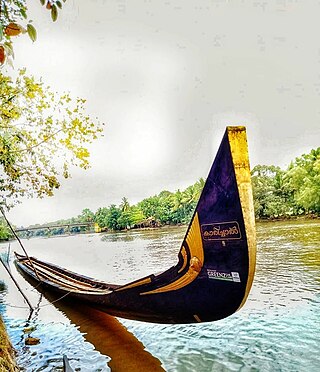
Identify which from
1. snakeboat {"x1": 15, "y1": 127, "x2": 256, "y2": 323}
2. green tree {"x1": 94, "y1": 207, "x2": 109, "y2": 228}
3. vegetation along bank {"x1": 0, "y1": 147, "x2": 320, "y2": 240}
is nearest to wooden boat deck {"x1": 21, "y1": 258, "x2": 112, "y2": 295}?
snakeboat {"x1": 15, "y1": 127, "x2": 256, "y2": 323}

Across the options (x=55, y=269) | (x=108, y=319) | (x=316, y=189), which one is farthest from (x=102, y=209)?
(x=108, y=319)

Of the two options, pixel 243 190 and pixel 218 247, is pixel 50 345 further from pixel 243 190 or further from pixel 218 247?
pixel 243 190

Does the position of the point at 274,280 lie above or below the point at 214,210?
below

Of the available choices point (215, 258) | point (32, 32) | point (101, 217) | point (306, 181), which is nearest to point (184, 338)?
point (215, 258)

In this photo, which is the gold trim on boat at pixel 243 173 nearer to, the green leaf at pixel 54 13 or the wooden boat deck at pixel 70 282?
the green leaf at pixel 54 13

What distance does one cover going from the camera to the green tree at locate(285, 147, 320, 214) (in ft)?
108

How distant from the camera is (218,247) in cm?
309

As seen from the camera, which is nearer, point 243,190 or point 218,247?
point 243,190

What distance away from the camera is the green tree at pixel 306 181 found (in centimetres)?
3278

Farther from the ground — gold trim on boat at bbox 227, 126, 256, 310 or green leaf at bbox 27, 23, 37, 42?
green leaf at bbox 27, 23, 37, 42

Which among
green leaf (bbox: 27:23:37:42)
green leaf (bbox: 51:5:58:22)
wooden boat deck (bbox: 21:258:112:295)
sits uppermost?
green leaf (bbox: 51:5:58:22)

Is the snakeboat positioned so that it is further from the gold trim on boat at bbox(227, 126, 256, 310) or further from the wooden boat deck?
the wooden boat deck

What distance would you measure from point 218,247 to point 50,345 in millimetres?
3028

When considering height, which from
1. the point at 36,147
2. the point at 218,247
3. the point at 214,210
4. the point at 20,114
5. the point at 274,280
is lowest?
the point at 274,280
